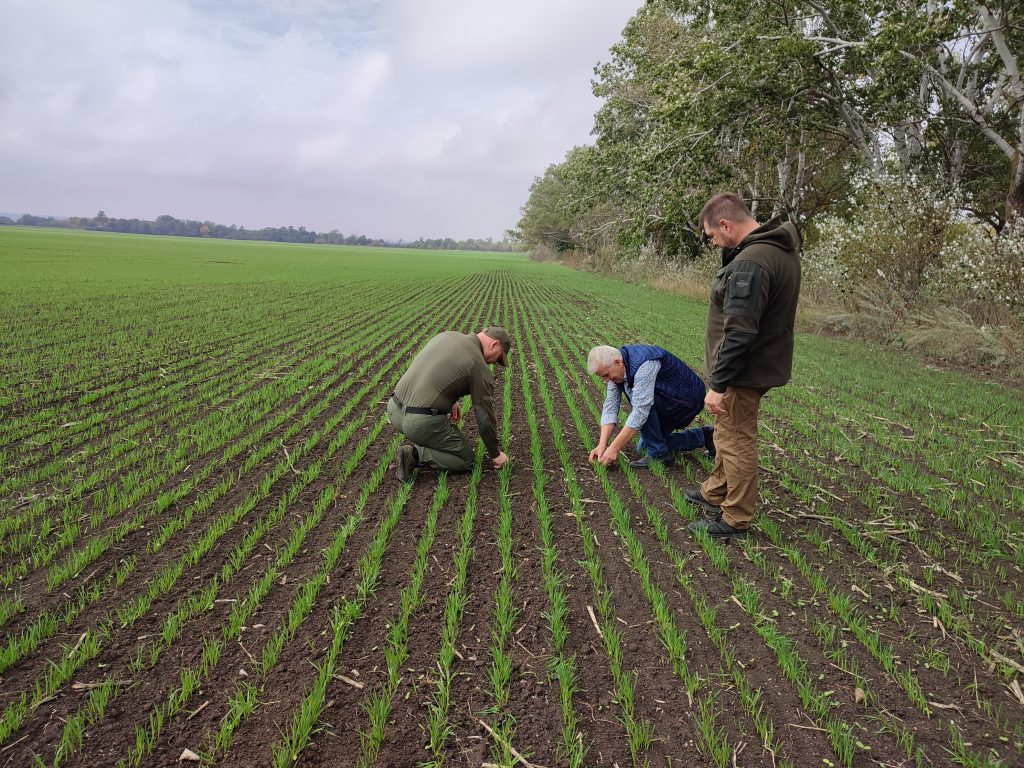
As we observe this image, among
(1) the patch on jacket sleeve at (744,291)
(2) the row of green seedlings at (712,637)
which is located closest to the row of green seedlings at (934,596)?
(2) the row of green seedlings at (712,637)

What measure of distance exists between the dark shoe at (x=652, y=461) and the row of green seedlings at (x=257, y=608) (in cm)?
245

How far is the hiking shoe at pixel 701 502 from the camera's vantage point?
13.5 feet

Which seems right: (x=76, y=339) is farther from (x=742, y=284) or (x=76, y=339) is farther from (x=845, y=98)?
(x=845, y=98)

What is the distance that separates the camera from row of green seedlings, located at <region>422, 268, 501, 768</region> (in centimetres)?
218

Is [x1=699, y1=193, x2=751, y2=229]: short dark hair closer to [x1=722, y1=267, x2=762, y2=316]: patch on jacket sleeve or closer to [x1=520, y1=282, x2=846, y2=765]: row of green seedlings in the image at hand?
[x1=722, y1=267, x2=762, y2=316]: patch on jacket sleeve

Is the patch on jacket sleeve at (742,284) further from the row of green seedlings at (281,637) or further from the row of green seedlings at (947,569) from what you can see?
the row of green seedlings at (281,637)

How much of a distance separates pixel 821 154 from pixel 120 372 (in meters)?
23.1

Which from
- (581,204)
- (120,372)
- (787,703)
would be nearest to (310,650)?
(787,703)

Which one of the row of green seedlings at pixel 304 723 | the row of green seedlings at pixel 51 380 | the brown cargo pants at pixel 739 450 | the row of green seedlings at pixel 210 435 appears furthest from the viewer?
the row of green seedlings at pixel 51 380

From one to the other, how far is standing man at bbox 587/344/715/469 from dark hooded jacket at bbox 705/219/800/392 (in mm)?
1095

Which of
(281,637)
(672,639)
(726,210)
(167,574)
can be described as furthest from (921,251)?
(167,574)

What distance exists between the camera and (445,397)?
448 cm

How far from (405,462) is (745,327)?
299 centimetres

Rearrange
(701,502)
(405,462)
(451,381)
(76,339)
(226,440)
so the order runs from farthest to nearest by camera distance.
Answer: (76,339) → (226,440) → (405,462) → (451,381) → (701,502)
